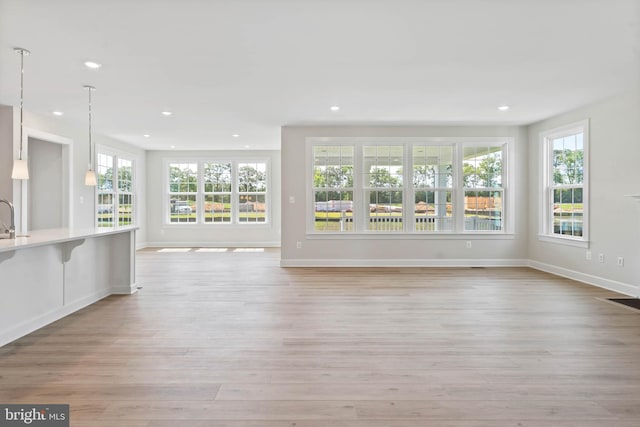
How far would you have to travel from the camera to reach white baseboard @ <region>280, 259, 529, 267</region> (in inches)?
264

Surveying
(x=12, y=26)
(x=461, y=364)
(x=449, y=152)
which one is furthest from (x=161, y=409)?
(x=449, y=152)

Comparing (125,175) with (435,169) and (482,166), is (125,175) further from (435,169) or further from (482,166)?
(482,166)

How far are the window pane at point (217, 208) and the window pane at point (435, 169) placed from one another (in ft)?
17.2

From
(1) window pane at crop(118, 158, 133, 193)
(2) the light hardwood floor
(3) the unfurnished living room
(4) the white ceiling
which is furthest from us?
(1) window pane at crop(118, 158, 133, 193)

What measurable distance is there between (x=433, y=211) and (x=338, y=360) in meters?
4.75

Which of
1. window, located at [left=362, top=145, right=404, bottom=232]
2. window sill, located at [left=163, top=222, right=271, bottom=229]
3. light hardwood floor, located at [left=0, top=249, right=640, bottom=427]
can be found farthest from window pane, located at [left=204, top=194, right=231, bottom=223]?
light hardwood floor, located at [left=0, top=249, right=640, bottom=427]

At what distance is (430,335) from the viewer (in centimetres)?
318

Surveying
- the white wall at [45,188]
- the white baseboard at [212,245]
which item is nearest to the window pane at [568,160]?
the white baseboard at [212,245]

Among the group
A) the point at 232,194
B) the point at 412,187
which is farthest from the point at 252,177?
the point at 412,187

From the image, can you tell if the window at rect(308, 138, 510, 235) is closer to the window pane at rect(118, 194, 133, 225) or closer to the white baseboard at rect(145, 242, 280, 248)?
the white baseboard at rect(145, 242, 280, 248)

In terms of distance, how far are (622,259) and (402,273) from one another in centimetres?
292

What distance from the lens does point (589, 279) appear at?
5.29 meters

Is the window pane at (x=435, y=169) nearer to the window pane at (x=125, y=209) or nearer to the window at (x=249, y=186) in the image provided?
the window at (x=249, y=186)

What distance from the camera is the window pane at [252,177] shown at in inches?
386
